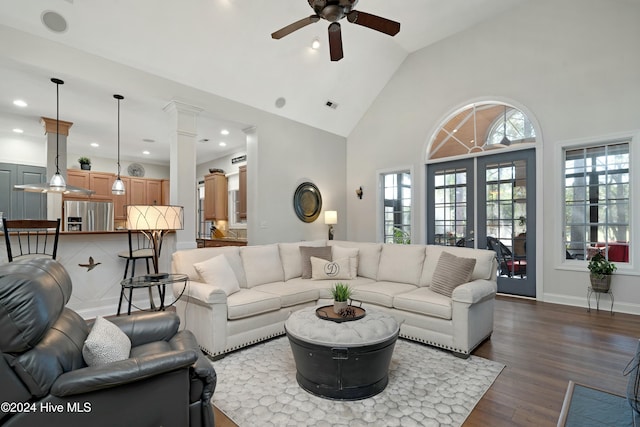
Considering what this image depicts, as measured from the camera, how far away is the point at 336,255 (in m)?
4.39

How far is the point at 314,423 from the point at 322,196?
4917mm

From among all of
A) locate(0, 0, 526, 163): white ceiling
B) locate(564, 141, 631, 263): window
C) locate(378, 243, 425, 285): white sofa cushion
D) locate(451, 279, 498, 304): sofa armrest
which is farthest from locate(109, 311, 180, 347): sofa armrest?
locate(564, 141, 631, 263): window

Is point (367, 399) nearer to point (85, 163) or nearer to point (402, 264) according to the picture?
point (402, 264)

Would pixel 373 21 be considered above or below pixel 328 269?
above

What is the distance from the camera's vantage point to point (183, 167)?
4469 mm

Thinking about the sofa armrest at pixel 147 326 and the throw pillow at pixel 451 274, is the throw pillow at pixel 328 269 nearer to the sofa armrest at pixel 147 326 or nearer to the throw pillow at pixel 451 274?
the throw pillow at pixel 451 274

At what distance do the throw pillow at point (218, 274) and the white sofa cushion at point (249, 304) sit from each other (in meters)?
0.10

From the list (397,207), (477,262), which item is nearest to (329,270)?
(477,262)

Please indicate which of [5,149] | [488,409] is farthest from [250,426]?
[5,149]

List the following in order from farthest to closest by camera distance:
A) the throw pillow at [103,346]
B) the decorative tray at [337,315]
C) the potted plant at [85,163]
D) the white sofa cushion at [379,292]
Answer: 1. the potted plant at [85,163]
2. the white sofa cushion at [379,292]
3. the decorative tray at [337,315]
4. the throw pillow at [103,346]

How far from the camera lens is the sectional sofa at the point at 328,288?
2.89 meters

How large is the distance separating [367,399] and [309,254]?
2228 mm

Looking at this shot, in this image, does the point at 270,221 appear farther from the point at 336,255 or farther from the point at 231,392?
the point at 231,392

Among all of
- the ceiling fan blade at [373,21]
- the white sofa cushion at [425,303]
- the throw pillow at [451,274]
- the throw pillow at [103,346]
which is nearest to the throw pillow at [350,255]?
the white sofa cushion at [425,303]
